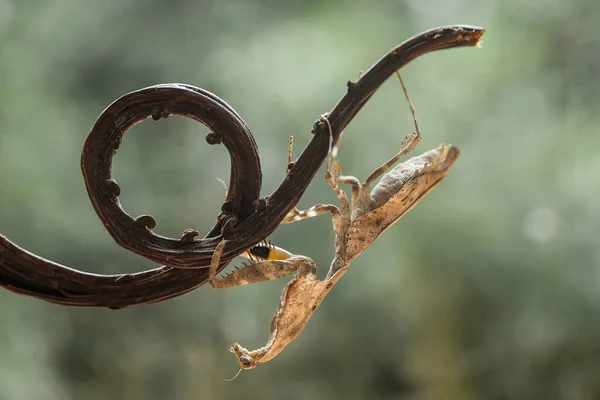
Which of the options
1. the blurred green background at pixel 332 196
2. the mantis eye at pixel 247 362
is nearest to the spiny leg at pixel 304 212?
the mantis eye at pixel 247 362

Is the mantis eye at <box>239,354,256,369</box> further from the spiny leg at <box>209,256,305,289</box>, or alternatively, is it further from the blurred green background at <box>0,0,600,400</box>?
the blurred green background at <box>0,0,600,400</box>

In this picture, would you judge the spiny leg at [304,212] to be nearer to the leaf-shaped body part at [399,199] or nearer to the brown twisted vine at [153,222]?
the leaf-shaped body part at [399,199]

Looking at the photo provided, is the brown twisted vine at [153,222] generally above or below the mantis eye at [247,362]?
above

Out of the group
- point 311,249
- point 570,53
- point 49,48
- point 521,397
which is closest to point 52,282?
point 311,249

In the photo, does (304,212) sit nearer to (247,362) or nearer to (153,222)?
(247,362)

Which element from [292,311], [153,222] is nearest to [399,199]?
[292,311]

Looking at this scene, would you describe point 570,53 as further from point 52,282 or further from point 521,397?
point 52,282
